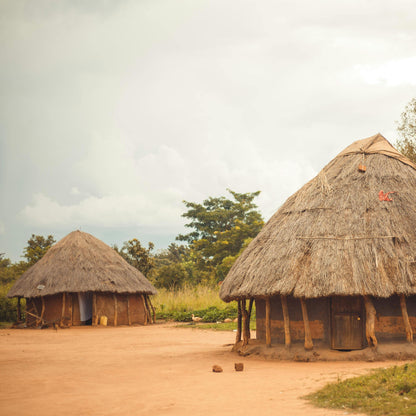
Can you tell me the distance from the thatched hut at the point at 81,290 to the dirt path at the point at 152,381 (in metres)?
6.37

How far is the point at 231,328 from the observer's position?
749 inches

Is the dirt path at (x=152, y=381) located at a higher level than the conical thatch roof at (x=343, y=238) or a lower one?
lower

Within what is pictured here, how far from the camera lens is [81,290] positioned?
20.5m

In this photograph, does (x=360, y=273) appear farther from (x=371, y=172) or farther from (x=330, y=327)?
(x=371, y=172)

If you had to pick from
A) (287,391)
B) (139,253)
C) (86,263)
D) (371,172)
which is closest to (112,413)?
(287,391)

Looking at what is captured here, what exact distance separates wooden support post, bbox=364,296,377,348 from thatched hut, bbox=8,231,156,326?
1300 centimetres

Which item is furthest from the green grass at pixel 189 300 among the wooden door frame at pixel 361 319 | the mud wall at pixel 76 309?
the wooden door frame at pixel 361 319

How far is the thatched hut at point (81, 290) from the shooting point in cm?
2095

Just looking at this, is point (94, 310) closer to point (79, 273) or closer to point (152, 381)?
point (79, 273)

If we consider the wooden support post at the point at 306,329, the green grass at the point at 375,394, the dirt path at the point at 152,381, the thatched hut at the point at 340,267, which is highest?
the thatched hut at the point at 340,267

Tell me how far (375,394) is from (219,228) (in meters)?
31.3

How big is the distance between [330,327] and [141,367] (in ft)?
12.3

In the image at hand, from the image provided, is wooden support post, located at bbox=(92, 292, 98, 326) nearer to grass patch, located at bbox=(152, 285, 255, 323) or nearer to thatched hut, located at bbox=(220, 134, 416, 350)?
grass patch, located at bbox=(152, 285, 255, 323)

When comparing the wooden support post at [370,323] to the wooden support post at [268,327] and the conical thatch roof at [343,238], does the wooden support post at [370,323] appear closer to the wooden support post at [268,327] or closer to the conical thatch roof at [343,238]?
the conical thatch roof at [343,238]
